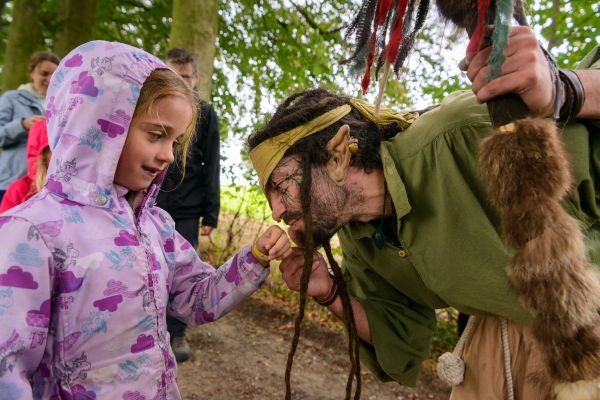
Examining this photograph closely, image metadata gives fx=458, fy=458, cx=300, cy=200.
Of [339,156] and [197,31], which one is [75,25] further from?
[339,156]

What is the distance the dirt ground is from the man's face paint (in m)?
2.48

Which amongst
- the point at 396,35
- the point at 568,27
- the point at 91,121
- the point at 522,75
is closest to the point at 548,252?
the point at 522,75

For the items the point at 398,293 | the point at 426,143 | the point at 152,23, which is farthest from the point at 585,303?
the point at 152,23

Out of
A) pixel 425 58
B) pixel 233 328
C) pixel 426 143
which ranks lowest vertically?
pixel 233 328

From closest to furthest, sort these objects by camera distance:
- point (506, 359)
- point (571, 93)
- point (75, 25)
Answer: point (571, 93)
point (506, 359)
point (75, 25)

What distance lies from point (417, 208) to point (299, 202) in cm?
44

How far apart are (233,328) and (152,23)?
220 inches

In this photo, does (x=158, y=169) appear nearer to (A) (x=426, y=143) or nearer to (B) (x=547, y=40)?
(A) (x=426, y=143)

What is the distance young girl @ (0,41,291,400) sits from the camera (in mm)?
1271

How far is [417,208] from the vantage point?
159 centimetres

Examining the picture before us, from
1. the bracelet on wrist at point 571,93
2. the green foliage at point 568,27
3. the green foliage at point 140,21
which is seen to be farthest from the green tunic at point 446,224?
the green foliage at point 140,21

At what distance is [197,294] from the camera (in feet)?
6.04

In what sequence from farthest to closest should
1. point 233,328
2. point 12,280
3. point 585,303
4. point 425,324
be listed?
point 233,328, point 425,324, point 12,280, point 585,303

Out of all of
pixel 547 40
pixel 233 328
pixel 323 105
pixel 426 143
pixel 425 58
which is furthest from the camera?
pixel 425 58
